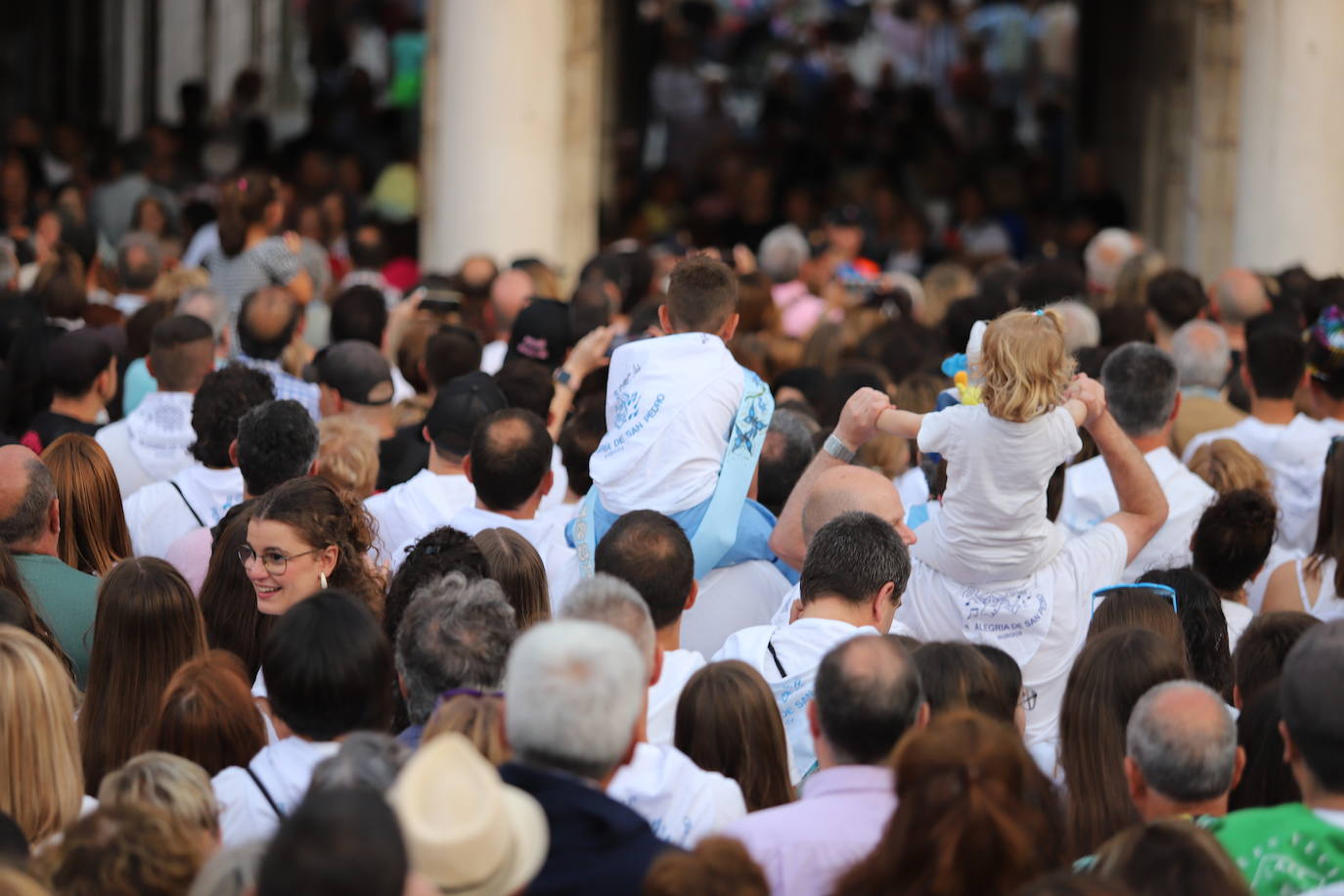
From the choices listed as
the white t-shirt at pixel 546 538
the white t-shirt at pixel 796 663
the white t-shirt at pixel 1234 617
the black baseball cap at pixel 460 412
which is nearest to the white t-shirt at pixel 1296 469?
the white t-shirt at pixel 1234 617

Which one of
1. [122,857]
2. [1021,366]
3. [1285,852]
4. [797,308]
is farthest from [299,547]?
[797,308]

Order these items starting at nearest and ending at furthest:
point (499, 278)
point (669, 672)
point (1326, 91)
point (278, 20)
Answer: point (669, 672), point (499, 278), point (1326, 91), point (278, 20)

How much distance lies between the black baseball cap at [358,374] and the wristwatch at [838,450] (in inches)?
106

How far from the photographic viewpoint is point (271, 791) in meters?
4.05

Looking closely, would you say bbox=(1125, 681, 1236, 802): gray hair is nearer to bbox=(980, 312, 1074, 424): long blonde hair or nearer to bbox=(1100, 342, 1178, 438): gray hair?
bbox=(980, 312, 1074, 424): long blonde hair

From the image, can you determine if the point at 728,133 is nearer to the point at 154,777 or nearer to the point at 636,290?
the point at 636,290

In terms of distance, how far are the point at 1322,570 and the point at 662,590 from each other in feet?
8.58

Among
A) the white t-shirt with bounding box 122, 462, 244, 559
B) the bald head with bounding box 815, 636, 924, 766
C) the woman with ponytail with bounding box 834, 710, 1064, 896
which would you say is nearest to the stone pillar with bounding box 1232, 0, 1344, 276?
the white t-shirt with bounding box 122, 462, 244, 559

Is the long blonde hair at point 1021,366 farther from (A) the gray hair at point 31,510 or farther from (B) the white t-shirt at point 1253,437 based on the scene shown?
(A) the gray hair at point 31,510

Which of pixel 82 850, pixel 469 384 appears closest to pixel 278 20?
pixel 469 384

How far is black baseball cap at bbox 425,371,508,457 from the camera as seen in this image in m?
6.82

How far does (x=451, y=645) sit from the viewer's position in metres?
4.52

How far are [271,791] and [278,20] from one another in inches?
800

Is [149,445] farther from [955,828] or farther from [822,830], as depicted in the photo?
[955,828]
